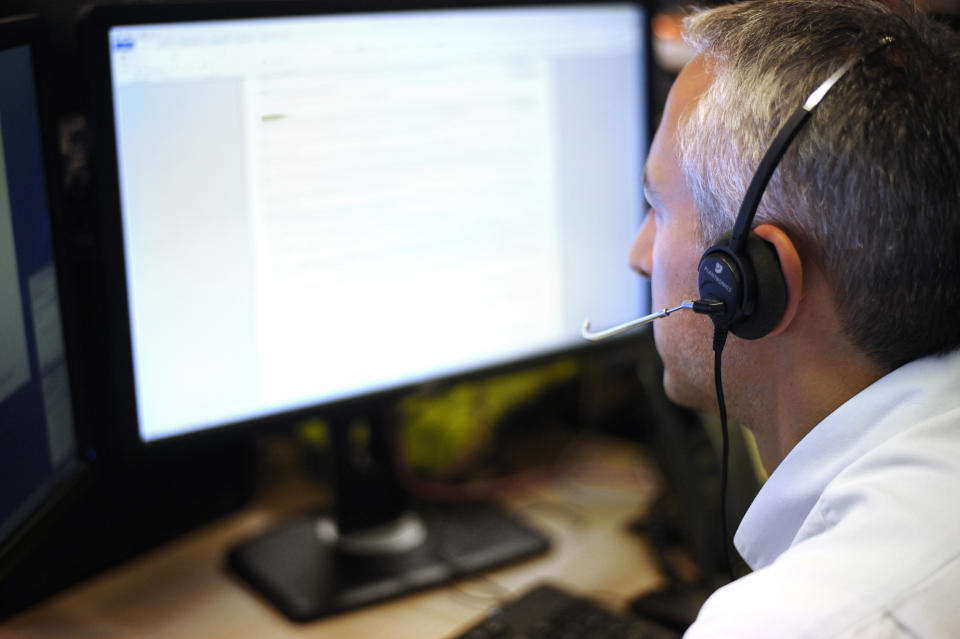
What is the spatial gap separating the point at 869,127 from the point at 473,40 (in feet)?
1.47

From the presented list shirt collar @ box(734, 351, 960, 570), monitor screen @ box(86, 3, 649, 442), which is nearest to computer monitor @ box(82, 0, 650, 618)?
monitor screen @ box(86, 3, 649, 442)

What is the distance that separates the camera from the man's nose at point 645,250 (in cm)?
85

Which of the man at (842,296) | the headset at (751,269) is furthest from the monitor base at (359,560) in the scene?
the headset at (751,269)

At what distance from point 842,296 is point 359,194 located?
46 centimetres

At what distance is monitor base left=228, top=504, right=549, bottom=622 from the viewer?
94 cm

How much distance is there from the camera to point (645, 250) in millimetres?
859

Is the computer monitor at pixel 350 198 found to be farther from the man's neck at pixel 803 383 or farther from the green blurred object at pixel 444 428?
the man's neck at pixel 803 383

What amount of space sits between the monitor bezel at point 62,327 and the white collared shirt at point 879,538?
1.72ft

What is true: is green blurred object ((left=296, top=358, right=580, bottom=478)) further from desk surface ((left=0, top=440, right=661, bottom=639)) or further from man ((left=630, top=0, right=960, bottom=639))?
man ((left=630, top=0, right=960, bottom=639))

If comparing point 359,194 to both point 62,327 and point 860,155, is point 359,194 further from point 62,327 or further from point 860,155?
point 860,155

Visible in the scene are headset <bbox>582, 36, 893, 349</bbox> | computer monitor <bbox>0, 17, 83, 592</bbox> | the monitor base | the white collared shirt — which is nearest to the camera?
the white collared shirt

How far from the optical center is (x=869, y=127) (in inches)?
24.5

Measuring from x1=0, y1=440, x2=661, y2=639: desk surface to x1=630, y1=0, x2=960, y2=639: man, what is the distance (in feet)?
0.91

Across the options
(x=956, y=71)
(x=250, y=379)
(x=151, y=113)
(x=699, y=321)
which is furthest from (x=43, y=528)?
(x=956, y=71)
